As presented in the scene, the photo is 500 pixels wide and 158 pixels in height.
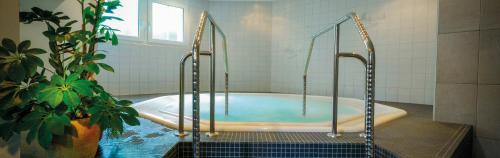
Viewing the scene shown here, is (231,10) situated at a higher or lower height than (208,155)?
higher

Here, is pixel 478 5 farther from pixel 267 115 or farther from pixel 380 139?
pixel 267 115

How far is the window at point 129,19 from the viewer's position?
405 cm

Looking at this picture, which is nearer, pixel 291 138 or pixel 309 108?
pixel 291 138

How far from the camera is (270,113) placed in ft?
9.83

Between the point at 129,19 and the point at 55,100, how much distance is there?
363 cm

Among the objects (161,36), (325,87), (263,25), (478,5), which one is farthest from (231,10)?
(478,5)

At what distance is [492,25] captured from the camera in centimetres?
177

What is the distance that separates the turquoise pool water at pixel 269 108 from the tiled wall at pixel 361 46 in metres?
0.81

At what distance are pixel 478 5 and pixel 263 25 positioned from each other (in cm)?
360

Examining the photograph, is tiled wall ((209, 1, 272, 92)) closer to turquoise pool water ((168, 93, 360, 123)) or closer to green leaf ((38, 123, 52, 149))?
turquoise pool water ((168, 93, 360, 123))

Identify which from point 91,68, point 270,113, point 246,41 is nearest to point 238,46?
point 246,41

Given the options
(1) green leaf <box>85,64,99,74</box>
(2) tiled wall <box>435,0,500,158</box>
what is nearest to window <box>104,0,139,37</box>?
(1) green leaf <box>85,64,99,74</box>

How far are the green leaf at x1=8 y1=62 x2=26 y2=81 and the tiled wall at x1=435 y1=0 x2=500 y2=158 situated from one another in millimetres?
2332

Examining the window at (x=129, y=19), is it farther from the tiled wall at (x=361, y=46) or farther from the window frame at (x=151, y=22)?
the tiled wall at (x=361, y=46)
